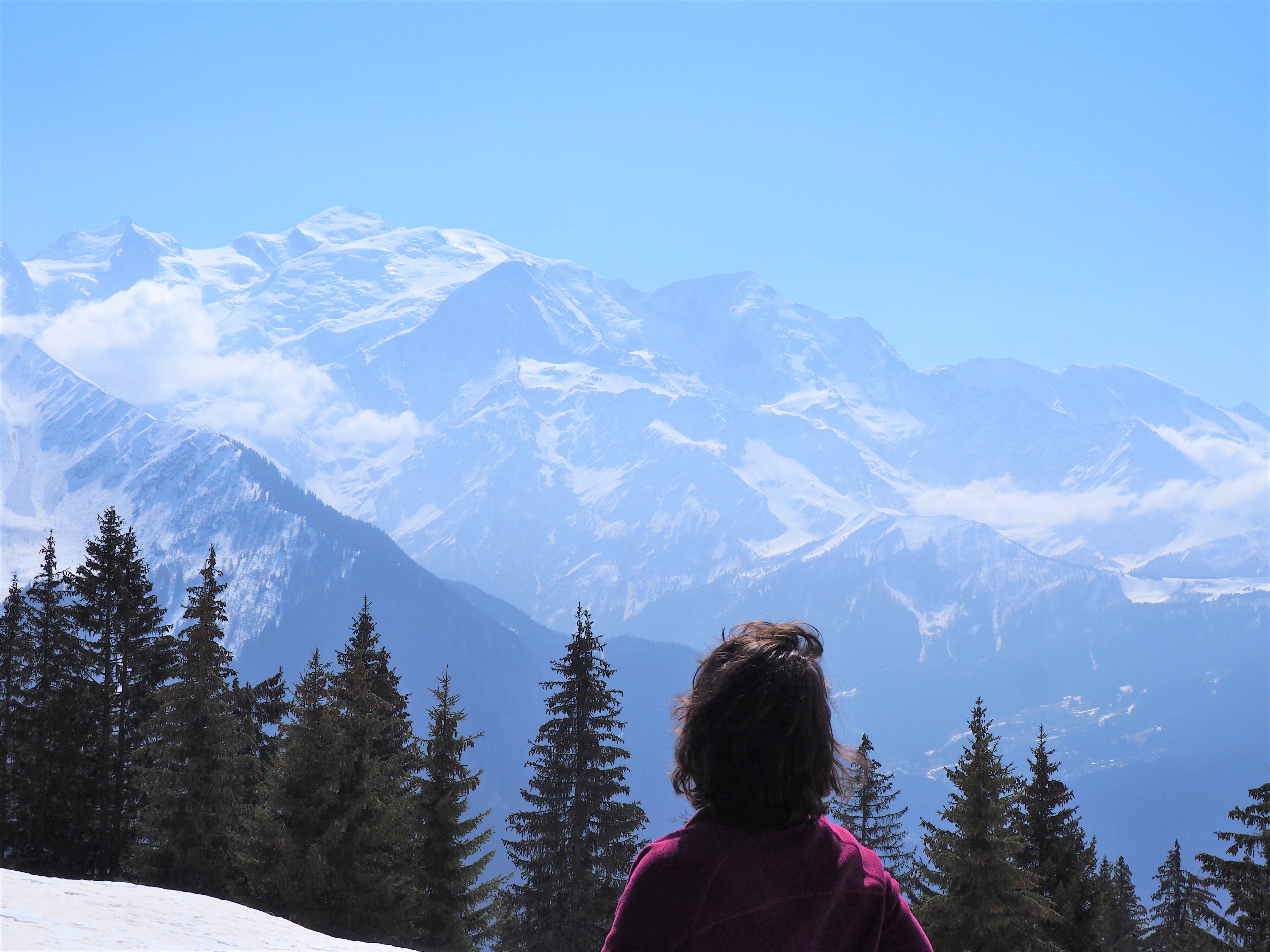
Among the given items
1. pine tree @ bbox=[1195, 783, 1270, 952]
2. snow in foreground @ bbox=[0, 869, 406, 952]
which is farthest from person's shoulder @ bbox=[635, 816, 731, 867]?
pine tree @ bbox=[1195, 783, 1270, 952]

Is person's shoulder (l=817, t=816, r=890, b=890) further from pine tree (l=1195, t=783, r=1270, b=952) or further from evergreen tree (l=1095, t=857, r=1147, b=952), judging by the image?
evergreen tree (l=1095, t=857, r=1147, b=952)

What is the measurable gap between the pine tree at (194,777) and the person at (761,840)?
29.1 metres

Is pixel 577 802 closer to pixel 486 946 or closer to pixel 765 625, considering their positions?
pixel 486 946

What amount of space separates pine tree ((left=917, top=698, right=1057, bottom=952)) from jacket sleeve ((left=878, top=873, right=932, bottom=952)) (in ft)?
75.9

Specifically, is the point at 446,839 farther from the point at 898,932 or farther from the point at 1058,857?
the point at 898,932

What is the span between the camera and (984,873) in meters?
25.0

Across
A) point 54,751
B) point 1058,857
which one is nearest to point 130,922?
point 1058,857

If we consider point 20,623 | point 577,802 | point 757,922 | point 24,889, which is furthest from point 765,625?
point 20,623

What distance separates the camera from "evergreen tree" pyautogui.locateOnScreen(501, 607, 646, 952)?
Answer: 30.0 metres

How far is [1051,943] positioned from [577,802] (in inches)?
551

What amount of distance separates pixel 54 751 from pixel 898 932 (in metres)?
38.1

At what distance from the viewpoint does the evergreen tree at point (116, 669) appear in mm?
33906

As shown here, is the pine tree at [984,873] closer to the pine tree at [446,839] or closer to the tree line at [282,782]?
the tree line at [282,782]

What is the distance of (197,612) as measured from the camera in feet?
99.7
